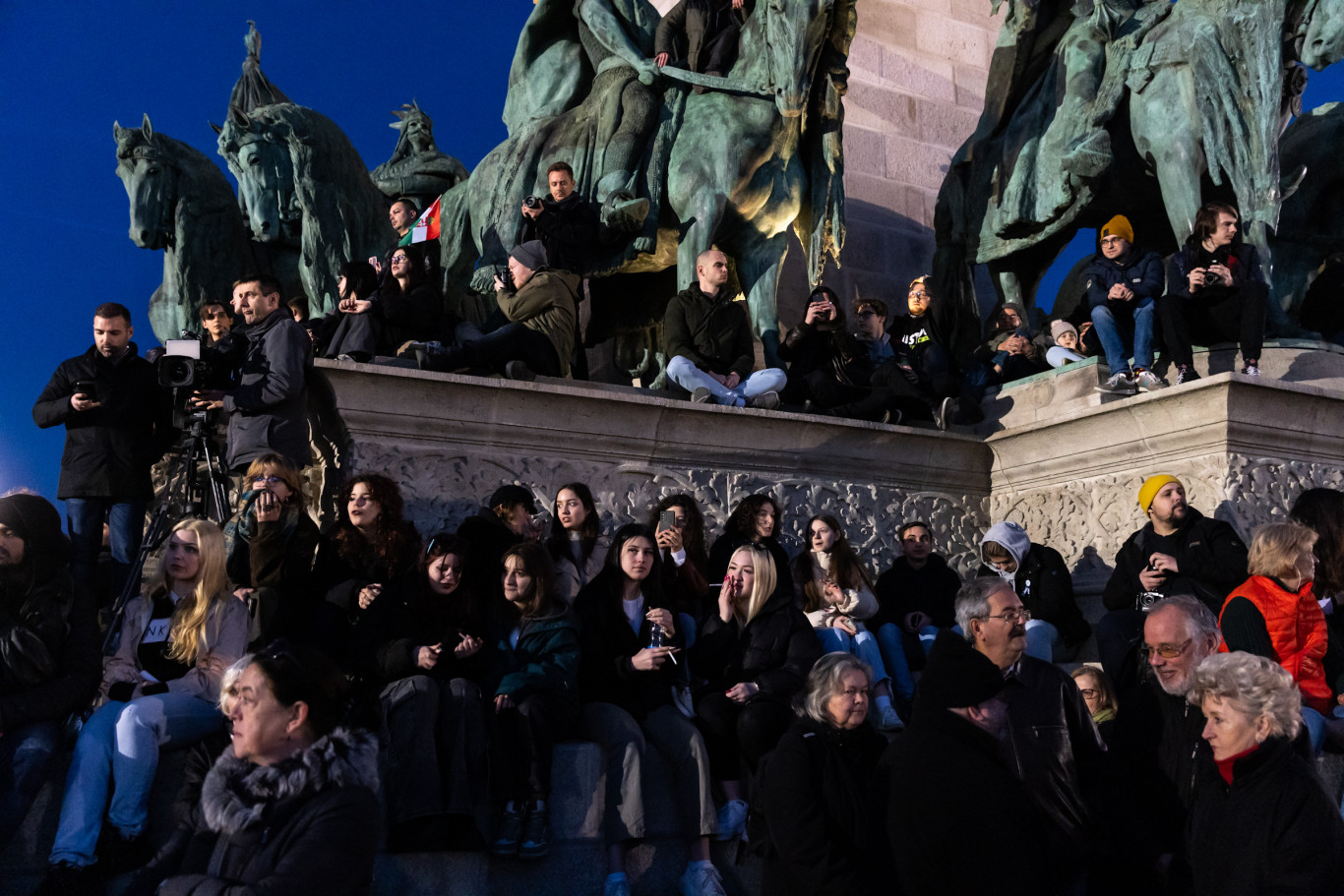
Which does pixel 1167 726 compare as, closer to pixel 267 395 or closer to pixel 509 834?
pixel 509 834

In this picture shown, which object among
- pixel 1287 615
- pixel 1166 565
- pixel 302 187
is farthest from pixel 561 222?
pixel 1287 615

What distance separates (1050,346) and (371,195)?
265 inches

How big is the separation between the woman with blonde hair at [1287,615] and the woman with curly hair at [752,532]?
2.11m

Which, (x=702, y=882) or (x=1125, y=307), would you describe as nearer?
(x=702, y=882)

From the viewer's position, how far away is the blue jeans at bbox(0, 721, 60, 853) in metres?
4.39

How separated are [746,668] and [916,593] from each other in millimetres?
1710

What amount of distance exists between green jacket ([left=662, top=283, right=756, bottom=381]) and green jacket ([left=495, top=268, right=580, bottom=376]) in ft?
2.04

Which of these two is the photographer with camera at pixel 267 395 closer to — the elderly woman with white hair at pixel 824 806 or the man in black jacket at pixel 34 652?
the man in black jacket at pixel 34 652

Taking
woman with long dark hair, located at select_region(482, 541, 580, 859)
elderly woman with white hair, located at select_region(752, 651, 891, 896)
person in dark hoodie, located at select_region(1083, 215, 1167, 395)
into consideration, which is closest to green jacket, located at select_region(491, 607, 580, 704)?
woman with long dark hair, located at select_region(482, 541, 580, 859)

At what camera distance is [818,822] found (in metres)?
4.09

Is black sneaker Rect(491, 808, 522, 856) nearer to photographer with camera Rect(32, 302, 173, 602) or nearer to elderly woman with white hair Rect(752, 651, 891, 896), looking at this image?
elderly woman with white hair Rect(752, 651, 891, 896)

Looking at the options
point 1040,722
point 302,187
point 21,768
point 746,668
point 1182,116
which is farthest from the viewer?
point 302,187

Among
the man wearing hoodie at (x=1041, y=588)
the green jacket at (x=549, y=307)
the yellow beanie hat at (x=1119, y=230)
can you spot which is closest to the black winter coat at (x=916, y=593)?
the man wearing hoodie at (x=1041, y=588)

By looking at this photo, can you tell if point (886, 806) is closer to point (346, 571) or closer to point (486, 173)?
point (346, 571)
